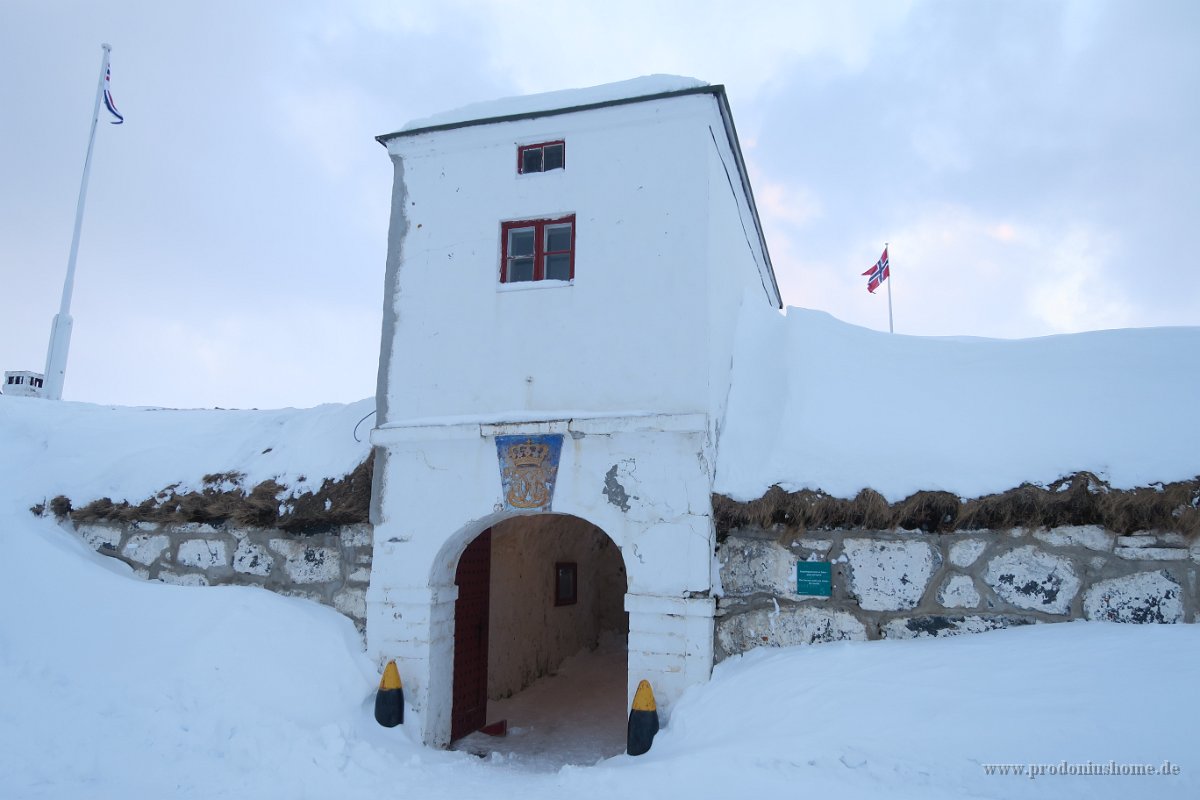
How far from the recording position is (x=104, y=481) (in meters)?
7.81

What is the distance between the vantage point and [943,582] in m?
5.69

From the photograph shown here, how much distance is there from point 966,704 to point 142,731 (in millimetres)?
5451

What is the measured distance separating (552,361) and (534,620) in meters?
4.84

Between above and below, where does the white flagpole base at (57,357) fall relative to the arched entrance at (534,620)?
above

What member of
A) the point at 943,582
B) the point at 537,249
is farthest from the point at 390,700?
the point at 943,582

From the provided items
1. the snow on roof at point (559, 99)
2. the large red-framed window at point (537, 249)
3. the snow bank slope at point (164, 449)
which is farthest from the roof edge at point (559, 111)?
the snow bank slope at point (164, 449)

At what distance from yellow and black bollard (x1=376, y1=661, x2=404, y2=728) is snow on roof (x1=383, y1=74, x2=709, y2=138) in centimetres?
508

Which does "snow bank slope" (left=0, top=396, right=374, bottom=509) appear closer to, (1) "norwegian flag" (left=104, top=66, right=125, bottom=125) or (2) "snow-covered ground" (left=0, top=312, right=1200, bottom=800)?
(2) "snow-covered ground" (left=0, top=312, right=1200, bottom=800)

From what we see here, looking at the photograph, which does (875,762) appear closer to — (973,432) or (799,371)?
(973,432)

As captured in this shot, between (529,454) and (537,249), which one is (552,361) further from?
(537,249)

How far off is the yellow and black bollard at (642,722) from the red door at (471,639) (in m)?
2.07

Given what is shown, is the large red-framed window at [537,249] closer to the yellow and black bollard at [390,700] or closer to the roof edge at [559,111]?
the roof edge at [559,111]

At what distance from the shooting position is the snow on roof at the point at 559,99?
22.7 ft

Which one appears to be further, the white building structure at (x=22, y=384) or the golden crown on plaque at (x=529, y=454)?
the white building structure at (x=22, y=384)
